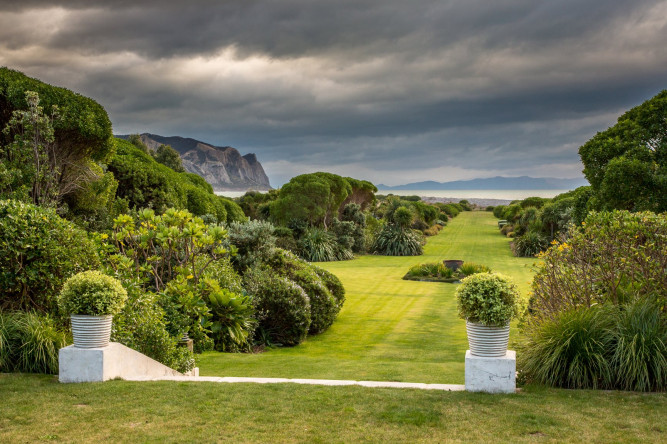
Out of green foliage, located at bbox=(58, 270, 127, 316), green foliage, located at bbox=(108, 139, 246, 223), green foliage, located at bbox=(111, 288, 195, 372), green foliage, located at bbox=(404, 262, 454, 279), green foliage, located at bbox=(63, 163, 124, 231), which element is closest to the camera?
green foliage, located at bbox=(58, 270, 127, 316)

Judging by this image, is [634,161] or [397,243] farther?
[397,243]

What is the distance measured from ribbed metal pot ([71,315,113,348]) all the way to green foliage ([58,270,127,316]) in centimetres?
6

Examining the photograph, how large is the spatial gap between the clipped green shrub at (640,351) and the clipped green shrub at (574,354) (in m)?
0.11

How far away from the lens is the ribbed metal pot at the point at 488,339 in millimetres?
5984

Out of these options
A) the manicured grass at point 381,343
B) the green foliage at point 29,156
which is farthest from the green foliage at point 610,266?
the green foliage at point 29,156

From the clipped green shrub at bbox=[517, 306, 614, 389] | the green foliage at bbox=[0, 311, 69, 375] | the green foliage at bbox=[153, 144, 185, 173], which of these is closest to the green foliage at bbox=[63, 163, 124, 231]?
the green foliage at bbox=[0, 311, 69, 375]

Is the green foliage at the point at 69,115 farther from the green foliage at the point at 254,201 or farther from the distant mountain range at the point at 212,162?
the distant mountain range at the point at 212,162

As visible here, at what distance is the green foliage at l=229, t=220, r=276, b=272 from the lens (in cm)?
1355

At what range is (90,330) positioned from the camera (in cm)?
627

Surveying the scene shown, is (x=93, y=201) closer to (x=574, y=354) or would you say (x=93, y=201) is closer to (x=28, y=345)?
(x=28, y=345)

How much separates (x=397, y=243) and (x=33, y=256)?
3098 cm

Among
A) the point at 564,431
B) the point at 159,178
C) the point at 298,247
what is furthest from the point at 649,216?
the point at 298,247

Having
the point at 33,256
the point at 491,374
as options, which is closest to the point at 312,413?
the point at 491,374

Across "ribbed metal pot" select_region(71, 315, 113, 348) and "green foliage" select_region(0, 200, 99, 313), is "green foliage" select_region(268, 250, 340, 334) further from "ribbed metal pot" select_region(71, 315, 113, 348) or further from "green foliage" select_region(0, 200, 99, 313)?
"ribbed metal pot" select_region(71, 315, 113, 348)
